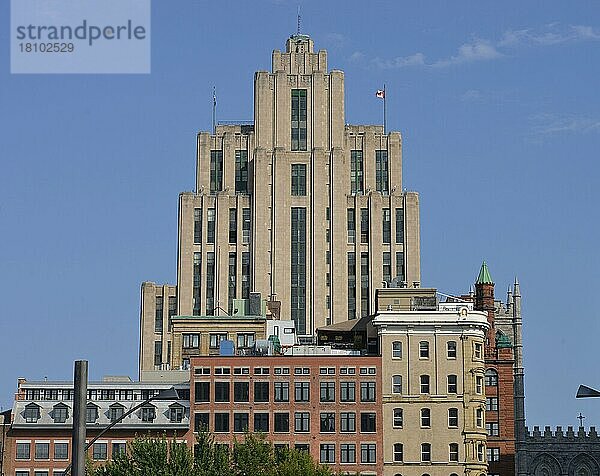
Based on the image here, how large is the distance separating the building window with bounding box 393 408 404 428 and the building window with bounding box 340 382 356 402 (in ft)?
15.4

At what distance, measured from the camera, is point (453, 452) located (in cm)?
14038

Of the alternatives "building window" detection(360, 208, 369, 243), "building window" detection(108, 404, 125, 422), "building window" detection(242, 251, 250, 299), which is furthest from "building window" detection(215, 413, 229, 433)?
"building window" detection(360, 208, 369, 243)

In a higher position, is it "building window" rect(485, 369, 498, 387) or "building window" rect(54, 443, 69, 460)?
"building window" rect(485, 369, 498, 387)

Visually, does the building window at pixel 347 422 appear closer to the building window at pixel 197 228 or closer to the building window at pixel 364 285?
the building window at pixel 364 285

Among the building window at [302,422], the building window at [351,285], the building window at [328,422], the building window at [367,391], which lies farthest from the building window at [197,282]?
the building window at [328,422]

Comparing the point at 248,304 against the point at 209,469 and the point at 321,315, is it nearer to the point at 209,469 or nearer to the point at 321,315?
the point at 321,315

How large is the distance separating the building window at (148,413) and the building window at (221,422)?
270 inches

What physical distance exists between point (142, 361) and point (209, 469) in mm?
79655

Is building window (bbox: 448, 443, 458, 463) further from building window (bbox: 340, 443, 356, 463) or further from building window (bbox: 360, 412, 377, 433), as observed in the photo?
building window (bbox: 340, 443, 356, 463)

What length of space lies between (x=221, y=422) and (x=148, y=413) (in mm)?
8316

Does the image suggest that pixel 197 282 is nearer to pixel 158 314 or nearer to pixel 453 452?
pixel 158 314

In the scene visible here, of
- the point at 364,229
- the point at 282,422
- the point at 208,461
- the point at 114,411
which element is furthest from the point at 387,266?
the point at 208,461

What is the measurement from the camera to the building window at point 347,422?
139 m

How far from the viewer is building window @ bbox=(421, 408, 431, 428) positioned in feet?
463
